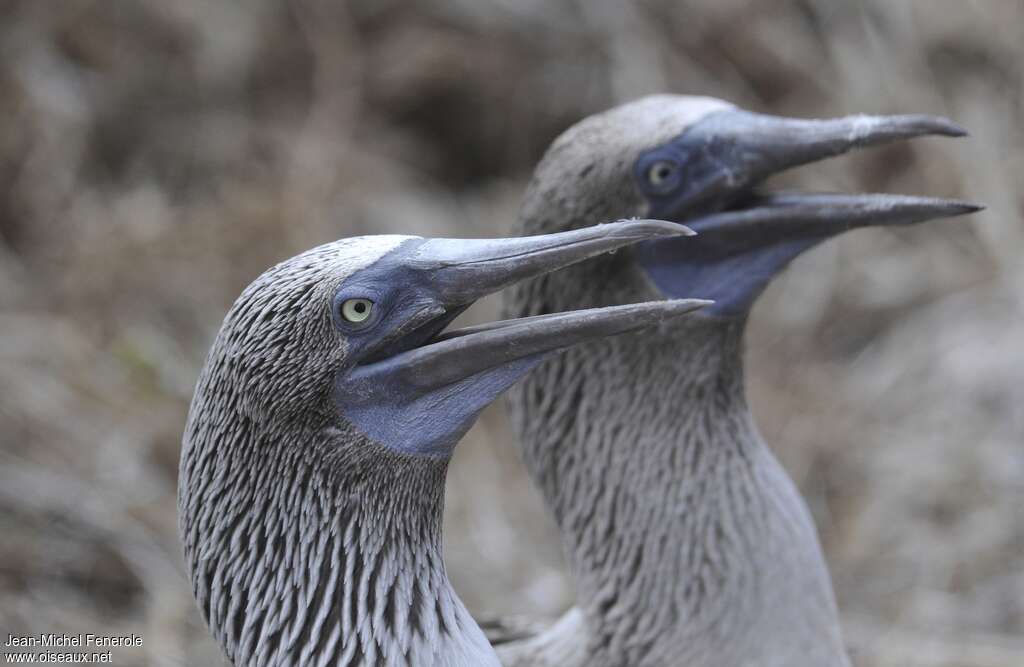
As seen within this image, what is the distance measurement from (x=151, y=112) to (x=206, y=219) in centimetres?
98

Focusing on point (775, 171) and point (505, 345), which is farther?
point (775, 171)

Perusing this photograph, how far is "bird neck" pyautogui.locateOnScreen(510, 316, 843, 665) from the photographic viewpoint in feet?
9.66

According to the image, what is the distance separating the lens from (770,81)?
6.96m

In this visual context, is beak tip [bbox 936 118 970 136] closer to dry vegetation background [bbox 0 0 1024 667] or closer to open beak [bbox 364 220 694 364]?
open beak [bbox 364 220 694 364]

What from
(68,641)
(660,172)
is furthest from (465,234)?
(660,172)

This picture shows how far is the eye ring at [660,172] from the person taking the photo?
9.71ft

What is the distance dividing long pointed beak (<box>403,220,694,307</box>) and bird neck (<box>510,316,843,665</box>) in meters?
0.80

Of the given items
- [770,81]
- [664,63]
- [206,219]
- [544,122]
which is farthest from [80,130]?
[770,81]

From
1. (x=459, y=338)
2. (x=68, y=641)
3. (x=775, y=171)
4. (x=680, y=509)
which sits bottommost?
(x=680, y=509)

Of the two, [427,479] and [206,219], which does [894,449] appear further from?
[427,479]

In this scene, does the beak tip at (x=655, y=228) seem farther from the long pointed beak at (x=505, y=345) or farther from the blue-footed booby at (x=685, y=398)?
the blue-footed booby at (x=685, y=398)

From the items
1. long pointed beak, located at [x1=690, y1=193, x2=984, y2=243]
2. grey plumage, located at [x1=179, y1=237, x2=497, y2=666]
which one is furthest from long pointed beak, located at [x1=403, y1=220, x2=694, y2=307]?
long pointed beak, located at [x1=690, y1=193, x2=984, y2=243]

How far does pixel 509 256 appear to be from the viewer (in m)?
2.21

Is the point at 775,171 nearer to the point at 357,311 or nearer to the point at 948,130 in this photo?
the point at 948,130
